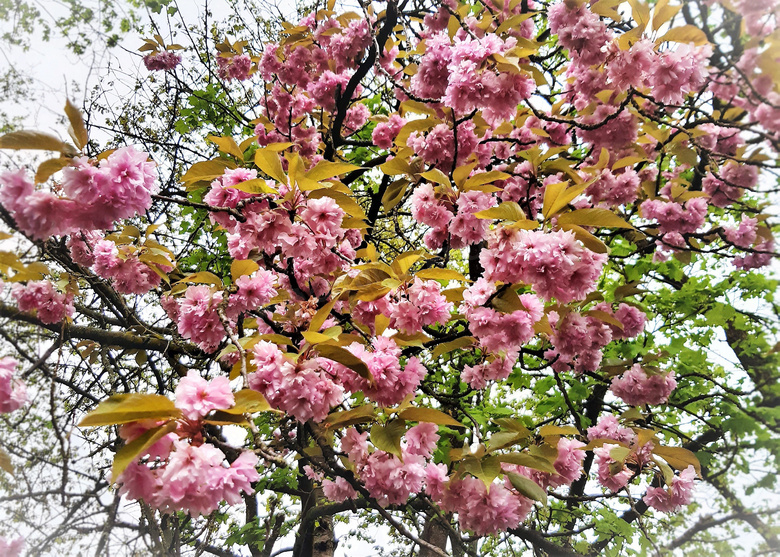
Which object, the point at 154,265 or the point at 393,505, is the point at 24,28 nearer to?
the point at 154,265

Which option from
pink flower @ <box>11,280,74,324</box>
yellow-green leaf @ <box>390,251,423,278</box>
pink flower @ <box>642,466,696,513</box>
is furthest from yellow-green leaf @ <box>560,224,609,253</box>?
pink flower @ <box>11,280,74,324</box>

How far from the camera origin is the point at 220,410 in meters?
0.90

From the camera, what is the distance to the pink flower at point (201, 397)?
91cm

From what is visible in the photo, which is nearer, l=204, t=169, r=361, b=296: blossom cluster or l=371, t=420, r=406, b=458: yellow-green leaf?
l=371, t=420, r=406, b=458: yellow-green leaf

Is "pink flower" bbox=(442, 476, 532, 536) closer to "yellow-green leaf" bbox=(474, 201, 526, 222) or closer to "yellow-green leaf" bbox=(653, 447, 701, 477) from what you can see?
"yellow-green leaf" bbox=(653, 447, 701, 477)

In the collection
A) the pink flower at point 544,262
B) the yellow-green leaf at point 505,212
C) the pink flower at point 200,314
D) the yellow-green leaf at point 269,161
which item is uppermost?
the yellow-green leaf at point 269,161

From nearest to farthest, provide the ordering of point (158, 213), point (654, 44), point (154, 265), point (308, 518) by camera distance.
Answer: point (654, 44)
point (154, 265)
point (308, 518)
point (158, 213)

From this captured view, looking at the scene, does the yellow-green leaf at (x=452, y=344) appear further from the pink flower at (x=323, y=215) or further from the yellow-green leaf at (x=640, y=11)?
the yellow-green leaf at (x=640, y=11)

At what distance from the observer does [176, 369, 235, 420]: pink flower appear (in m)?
0.91

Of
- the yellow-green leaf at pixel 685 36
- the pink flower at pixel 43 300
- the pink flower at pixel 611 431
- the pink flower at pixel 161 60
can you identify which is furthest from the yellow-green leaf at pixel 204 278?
the pink flower at pixel 161 60

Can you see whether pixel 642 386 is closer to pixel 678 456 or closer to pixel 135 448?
pixel 678 456

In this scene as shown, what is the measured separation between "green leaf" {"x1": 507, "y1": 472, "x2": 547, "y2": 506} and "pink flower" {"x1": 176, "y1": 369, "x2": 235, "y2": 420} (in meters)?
0.94

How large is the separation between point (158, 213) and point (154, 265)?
171 centimetres

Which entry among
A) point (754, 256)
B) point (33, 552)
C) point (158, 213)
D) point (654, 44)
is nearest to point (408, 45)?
point (654, 44)
